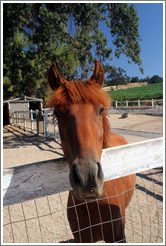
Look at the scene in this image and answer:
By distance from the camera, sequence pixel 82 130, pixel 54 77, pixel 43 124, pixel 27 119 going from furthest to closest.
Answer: pixel 27 119
pixel 43 124
pixel 54 77
pixel 82 130

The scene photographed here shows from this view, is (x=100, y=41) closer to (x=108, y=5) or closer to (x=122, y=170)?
(x=108, y=5)

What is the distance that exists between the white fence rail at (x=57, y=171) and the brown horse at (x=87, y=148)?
0.42ft

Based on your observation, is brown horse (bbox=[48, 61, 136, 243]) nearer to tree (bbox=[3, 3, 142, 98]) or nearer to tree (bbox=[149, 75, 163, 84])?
tree (bbox=[3, 3, 142, 98])

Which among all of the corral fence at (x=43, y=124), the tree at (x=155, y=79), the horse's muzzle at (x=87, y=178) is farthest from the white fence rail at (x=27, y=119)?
the tree at (x=155, y=79)

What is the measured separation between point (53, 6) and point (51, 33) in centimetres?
161

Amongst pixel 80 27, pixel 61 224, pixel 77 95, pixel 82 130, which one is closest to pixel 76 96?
pixel 77 95

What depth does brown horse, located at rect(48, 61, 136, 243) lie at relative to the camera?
3.52ft

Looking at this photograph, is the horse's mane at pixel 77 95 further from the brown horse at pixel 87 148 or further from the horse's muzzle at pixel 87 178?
the horse's muzzle at pixel 87 178

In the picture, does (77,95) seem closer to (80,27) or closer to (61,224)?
(61,224)

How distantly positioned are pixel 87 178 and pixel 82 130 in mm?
372

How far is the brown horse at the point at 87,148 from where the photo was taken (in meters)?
1.07

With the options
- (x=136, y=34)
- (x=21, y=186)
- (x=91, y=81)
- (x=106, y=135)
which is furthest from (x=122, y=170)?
(x=136, y=34)

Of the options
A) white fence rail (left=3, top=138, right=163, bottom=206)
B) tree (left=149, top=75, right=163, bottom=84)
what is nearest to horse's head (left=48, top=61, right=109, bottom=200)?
white fence rail (left=3, top=138, right=163, bottom=206)

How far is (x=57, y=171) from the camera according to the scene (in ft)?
3.95
